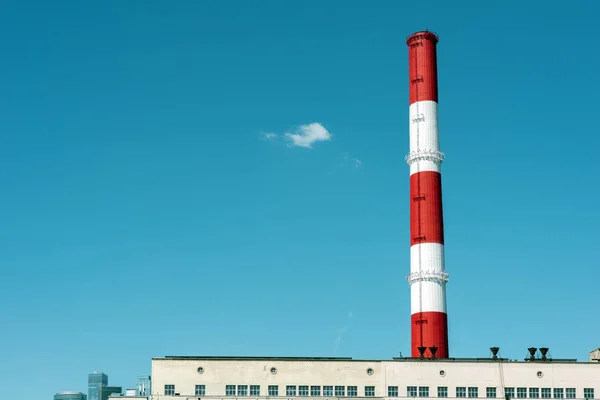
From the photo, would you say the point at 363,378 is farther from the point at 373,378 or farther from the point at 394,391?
the point at 394,391

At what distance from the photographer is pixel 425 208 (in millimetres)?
85250

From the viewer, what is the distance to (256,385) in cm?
7088

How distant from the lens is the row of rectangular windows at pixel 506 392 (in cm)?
7138

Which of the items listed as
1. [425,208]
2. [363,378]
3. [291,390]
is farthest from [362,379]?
[425,208]

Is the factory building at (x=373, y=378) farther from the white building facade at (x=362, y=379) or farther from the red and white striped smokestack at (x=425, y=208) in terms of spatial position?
the red and white striped smokestack at (x=425, y=208)

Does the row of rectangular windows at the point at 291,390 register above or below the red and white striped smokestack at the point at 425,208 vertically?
below

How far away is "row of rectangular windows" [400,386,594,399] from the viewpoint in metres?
71.4

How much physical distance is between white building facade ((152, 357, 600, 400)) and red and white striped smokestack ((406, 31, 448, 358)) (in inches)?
322

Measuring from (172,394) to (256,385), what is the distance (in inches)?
265

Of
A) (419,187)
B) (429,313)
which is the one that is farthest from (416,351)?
(419,187)

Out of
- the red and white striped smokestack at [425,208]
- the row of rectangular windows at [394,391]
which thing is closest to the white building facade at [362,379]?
the row of rectangular windows at [394,391]

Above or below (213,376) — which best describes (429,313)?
above

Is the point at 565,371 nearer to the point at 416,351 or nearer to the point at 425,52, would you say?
the point at 416,351

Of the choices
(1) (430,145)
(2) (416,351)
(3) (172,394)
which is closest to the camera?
(3) (172,394)
